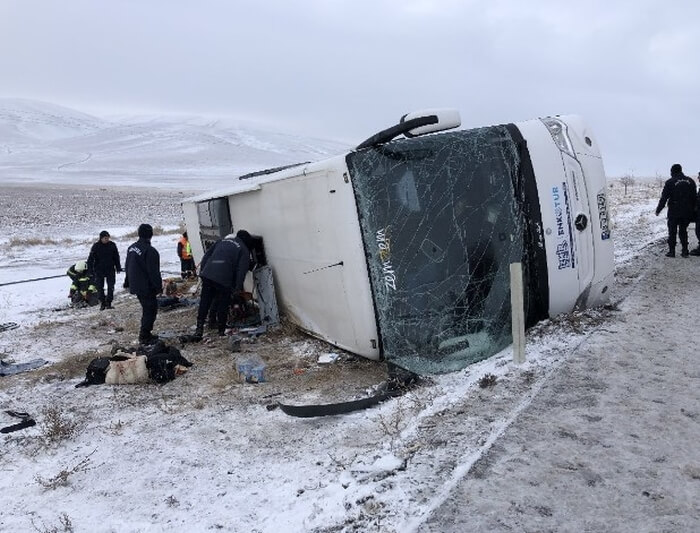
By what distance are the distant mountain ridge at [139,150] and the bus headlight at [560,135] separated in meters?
44.0

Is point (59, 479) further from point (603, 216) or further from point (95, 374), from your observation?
point (603, 216)

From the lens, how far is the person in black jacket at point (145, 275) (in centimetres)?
727

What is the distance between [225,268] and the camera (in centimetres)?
712

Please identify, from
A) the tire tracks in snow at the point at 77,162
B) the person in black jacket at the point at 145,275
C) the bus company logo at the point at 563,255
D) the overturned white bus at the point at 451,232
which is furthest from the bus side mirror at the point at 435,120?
the tire tracks in snow at the point at 77,162

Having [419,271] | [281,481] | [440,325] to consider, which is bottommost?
[281,481]

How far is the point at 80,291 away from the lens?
1109cm

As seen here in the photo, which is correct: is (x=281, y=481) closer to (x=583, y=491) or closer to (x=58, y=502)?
(x=58, y=502)

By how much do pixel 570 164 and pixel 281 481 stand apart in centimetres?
401

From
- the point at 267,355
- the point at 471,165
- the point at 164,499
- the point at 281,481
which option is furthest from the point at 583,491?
the point at 267,355

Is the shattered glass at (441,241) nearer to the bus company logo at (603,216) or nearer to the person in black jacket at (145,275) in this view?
the bus company logo at (603,216)

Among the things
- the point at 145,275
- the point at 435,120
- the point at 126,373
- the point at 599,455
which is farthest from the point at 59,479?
the point at 435,120

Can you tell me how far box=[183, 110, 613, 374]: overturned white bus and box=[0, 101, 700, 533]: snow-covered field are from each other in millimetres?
410

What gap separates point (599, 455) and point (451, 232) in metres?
2.43

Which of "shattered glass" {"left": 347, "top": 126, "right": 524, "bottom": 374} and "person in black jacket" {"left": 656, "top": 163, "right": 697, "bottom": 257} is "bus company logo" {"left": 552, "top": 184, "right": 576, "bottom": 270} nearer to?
"shattered glass" {"left": 347, "top": 126, "right": 524, "bottom": 374}
